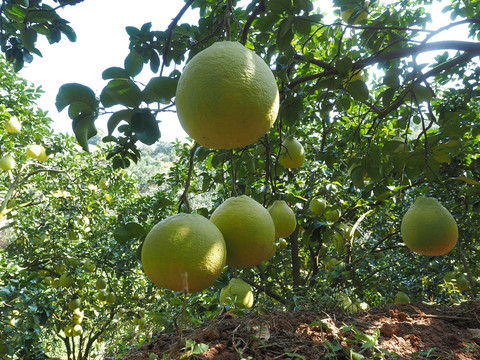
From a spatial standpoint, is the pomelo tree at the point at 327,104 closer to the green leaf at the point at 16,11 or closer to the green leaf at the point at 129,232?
the green leaf at the point at 129,232

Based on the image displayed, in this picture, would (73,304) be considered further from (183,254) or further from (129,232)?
(183,254)

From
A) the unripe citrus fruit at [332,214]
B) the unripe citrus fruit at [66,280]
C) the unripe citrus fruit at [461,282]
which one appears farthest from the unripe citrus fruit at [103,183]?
the unripe citrus fruit at [461,282]

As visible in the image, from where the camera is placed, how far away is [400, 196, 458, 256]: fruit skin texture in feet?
4.54

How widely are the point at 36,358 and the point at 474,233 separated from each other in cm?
487

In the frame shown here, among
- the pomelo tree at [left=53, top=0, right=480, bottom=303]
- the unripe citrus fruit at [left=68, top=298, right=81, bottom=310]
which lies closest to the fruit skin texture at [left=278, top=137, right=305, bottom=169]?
the pomelo tree at [left=53, top=0, right=480, bottom=303]

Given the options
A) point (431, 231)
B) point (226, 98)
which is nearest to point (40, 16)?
point (226, 98)

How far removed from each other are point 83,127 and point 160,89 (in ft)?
0.89

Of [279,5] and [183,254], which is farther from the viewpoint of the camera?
[279,5]

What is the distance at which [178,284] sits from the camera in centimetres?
82

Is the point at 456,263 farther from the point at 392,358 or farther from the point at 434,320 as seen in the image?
the point at 392,358

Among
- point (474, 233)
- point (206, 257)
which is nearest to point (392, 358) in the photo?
point (206, 257)

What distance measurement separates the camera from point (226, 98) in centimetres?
70

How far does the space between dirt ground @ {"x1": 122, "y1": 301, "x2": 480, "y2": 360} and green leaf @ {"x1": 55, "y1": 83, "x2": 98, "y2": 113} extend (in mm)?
744

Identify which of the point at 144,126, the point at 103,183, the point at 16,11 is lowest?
the point at 144,126
